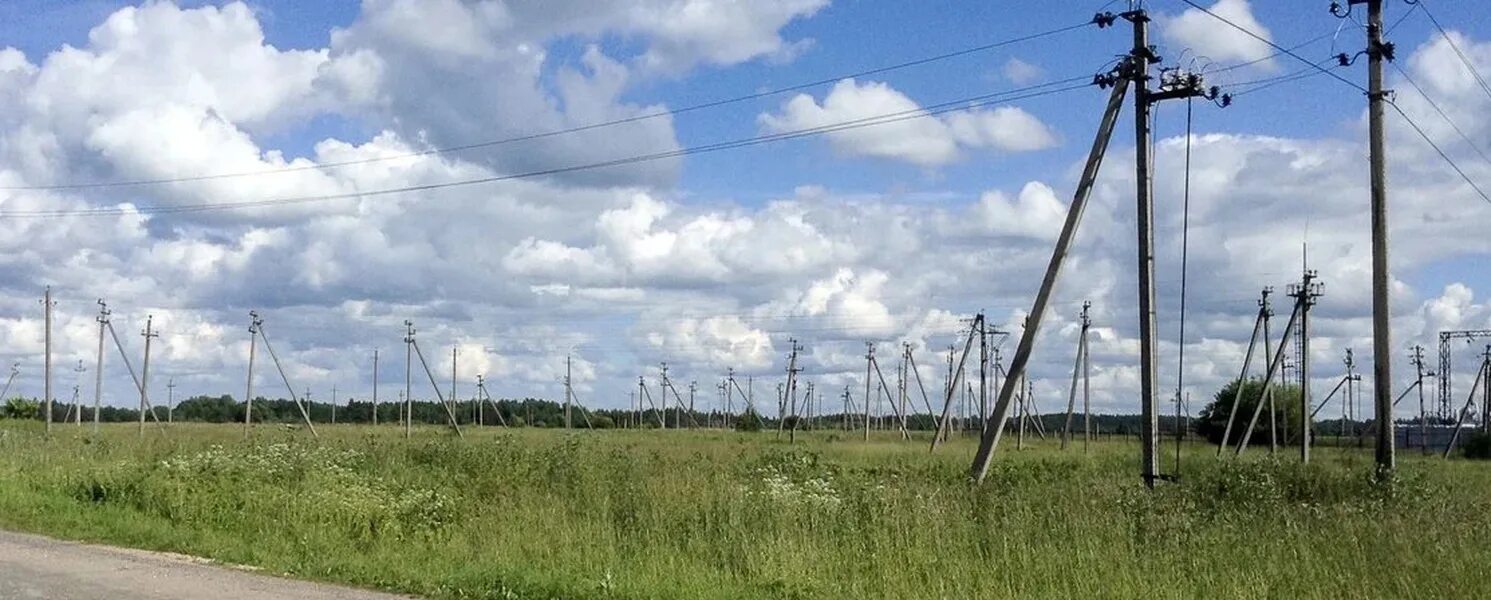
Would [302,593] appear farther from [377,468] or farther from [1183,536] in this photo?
[377,468]

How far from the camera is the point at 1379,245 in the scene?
19.6m

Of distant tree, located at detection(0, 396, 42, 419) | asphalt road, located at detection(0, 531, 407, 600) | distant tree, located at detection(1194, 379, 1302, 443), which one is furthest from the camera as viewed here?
distant tree, located at detection(0, 396, 42, 419)

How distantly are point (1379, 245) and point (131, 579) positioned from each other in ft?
54.4

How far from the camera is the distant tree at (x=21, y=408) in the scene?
8424cm

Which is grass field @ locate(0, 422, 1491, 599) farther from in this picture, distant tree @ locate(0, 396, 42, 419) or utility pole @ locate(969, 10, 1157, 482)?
distant tree @ locate(0, 396, 42, 419)

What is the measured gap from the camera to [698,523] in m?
16.1

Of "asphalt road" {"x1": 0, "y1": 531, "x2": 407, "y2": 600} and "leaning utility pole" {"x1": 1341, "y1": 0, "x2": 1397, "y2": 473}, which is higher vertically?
"leaning utility pole" {"x1": 1341, "y1": 0, "x2": 1397, "y2": 473}

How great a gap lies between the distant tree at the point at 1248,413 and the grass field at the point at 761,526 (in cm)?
5309

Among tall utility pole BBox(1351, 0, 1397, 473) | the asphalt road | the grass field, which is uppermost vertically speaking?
tall utility pole BBox(1351, 0, 1397, 473)

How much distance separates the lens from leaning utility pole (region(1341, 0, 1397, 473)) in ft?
63.8

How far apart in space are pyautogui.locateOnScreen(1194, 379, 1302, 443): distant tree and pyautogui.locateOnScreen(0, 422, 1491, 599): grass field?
2090 inches

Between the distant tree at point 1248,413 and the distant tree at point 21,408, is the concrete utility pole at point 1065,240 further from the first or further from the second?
the distant tree at point 21,408

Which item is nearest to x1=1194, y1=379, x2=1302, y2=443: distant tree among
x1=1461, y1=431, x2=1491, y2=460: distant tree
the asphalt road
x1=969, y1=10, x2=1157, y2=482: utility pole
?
x1=1461, y1=431, x2=1491, y2=460: distant tree

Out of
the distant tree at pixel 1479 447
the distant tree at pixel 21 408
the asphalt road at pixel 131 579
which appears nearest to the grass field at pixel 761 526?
the asphalt road at pixel 131 579
